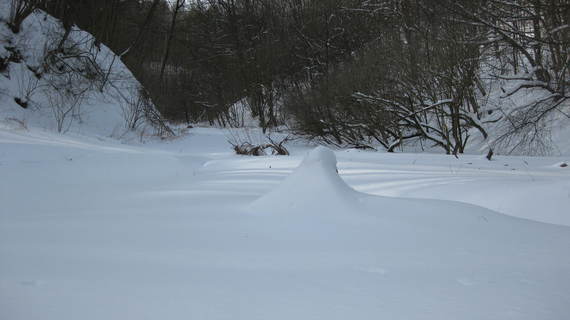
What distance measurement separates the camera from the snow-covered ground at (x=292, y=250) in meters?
1.27

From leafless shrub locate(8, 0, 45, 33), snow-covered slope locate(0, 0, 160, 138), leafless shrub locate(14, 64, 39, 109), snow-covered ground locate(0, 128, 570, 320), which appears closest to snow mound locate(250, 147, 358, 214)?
snow-covered ground locate(0, 128, 570, 320)

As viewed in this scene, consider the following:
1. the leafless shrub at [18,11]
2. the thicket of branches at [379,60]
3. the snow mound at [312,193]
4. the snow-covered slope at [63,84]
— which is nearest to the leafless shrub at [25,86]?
the snow-covered slope at [63,84]

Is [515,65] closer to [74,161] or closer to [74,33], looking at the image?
[74,161]

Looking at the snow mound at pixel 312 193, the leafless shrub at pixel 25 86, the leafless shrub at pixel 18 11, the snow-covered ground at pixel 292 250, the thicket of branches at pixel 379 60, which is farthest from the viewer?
the leafless shrub at pixel 18 11

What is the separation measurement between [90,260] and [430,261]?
1295mm

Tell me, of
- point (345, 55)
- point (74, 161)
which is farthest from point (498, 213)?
point (345, 55)

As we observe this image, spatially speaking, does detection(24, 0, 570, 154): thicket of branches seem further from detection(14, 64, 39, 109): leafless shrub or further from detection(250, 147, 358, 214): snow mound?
detection(250, 147, 358, 214): snow mound

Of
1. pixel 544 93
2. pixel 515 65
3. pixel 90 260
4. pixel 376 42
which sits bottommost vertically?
pixel 90 260

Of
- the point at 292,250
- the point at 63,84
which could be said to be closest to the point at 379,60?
the point at 63,84

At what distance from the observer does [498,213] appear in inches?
99.9

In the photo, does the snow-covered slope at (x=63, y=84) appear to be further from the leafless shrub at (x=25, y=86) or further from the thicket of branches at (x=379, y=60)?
the thicket of branches at (x=379, y=60)

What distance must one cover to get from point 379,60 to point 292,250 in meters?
9.44

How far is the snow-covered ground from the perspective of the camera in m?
1.27

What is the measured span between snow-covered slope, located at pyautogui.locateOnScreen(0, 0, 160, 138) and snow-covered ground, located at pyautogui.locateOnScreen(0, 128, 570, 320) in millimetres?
6123
